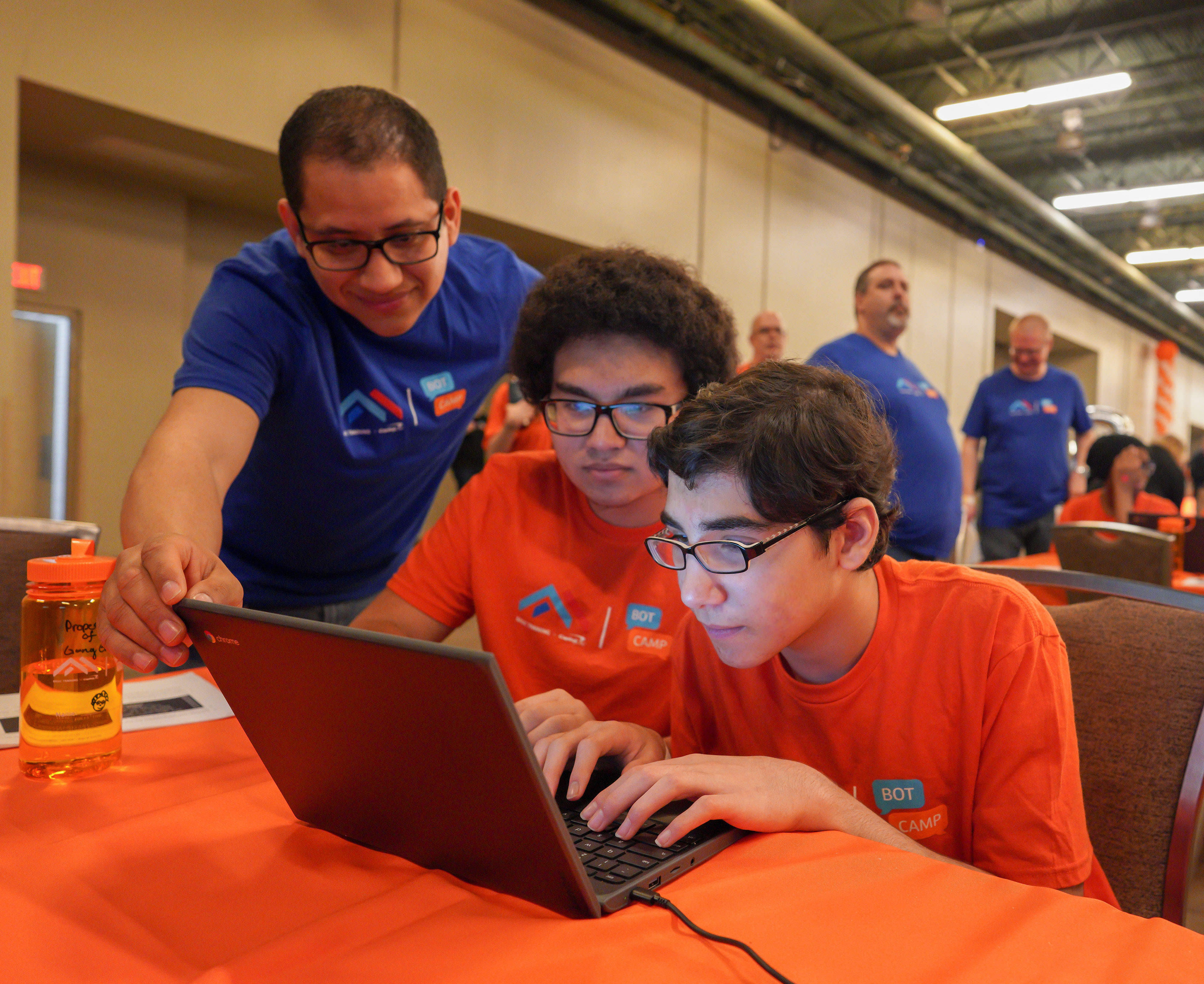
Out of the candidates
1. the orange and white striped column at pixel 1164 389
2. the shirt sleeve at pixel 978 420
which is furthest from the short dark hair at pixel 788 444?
the orange and white striped column at pixel 1164 389

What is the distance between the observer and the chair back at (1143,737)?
41.2 inches

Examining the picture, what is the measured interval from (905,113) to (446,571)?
6.57m

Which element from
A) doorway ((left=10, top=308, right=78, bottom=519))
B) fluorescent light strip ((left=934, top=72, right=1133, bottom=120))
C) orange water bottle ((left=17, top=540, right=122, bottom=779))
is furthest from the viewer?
fluorescent light strip ((left=934, top=72, right=1133, bottom=120))

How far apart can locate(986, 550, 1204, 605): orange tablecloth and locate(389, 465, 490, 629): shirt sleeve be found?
2.83 ft

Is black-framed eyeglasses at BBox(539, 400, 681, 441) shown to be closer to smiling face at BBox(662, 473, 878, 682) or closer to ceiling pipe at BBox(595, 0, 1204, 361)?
smiling face at BBox(662, 473, 878, 682)

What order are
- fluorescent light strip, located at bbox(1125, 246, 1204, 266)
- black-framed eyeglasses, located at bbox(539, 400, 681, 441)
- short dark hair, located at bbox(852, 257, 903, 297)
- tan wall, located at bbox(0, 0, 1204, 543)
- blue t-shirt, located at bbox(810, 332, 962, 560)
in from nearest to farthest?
black-framed eyeglasses, located at bbox(539, 400, 681, 441) → blue t-shirt, located at bbox(810, 332, 962, 560) → tan wall, located at bbox(0, 0, 1204, 543) → short dark hair, located at bbox(852, 257, 903, 297) → fluorescent light strip, located at bbox(1125, 246, 1204, 266)

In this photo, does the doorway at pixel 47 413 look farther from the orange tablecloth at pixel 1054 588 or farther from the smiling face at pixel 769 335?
the orange tablecloth at pixel 1054 588

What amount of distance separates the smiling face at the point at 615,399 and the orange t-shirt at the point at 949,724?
318 millimetres

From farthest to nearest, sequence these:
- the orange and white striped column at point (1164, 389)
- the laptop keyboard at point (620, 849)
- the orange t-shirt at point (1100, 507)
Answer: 1. the orange and white striped column at point (1164, 389)
2. the orange t-shirt at point (1100, 507)
3. the laptop keyboard at point (620, 849)

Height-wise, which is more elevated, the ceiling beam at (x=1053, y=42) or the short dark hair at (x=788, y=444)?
the ceiling beam at (x=1053, y=42)

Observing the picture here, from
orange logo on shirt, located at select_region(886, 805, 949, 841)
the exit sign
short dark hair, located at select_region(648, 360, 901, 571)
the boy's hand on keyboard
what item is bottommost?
orange logo on shirt, located at select_region(886, 805, 949, 841)

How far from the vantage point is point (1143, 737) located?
1.09 m

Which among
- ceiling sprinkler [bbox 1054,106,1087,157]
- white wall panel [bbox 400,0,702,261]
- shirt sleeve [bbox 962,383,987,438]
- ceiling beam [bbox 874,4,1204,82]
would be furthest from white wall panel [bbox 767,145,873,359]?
shirt sleeve [bbox 962,383,987,438]

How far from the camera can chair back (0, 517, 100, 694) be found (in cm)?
135
